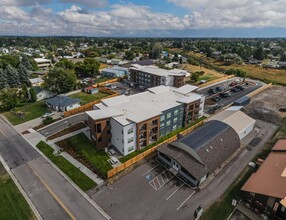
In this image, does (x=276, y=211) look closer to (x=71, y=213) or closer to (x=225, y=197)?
(x=225, y=197)

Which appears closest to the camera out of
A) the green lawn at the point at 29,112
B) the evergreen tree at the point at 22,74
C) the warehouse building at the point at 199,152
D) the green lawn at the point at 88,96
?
the warehouse building at the point at 199,152

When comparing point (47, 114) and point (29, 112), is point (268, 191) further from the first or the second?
point (29, 112)

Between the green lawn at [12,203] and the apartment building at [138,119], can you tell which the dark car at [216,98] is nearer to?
the apartment building at [138,119]

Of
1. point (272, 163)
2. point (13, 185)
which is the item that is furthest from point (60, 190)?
point (272, 163)

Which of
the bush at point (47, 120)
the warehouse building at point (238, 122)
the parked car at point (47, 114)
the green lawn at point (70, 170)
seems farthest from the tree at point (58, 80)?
the warehouse building at point (238, 122)

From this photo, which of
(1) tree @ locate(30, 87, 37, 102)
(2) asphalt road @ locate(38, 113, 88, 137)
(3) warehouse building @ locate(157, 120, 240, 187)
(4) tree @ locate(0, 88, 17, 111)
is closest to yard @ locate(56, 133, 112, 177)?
(2) asphalt road @ locate(38, 113, 88, 137)
